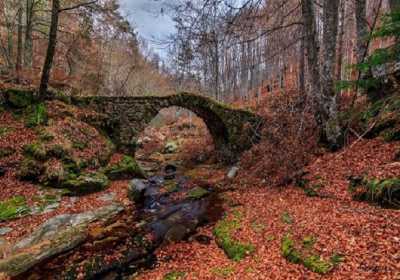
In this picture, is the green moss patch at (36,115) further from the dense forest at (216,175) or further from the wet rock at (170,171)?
the wet rock at (170,171)

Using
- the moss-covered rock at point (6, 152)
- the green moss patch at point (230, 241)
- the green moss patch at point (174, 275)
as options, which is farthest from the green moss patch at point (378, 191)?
the moss-covered rock at point (6, 152)

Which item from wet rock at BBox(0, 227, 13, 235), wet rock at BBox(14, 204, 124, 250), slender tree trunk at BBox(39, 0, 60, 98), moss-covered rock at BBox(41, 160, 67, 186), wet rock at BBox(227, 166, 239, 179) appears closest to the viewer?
wet rock at BBox(14, 204, 124, 250)

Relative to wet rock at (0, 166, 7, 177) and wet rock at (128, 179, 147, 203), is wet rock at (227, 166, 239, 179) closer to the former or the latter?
wet rock at (128, 179, 147, 203)

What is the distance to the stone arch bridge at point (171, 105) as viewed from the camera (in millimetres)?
11602

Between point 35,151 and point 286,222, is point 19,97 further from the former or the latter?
point 286,222

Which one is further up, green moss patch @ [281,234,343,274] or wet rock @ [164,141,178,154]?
wet rock @ [164,141,178,154]

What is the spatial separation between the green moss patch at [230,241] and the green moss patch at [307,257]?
670 mm

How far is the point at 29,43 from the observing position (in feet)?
39.4

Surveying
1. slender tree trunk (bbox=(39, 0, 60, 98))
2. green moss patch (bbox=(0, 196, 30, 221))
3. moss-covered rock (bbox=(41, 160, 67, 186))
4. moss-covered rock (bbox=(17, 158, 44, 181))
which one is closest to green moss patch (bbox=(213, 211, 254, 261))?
green moss patch (bbox=(0, 196, 30, 221))

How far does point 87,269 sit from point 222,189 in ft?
Result: 18.9

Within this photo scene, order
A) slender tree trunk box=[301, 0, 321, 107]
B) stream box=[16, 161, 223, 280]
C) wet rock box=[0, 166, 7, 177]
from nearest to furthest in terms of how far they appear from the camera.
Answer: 1. stream box=[16, 161, 223, 280]
2. wet rock box=[0, 166, 7, 177]
3. slender tree trunk box=[301, 0, 321, 107]

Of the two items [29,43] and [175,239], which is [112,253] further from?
[29,43]

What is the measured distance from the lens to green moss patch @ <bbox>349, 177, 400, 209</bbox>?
463 cm

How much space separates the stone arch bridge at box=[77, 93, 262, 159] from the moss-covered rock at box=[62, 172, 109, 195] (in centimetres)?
313
